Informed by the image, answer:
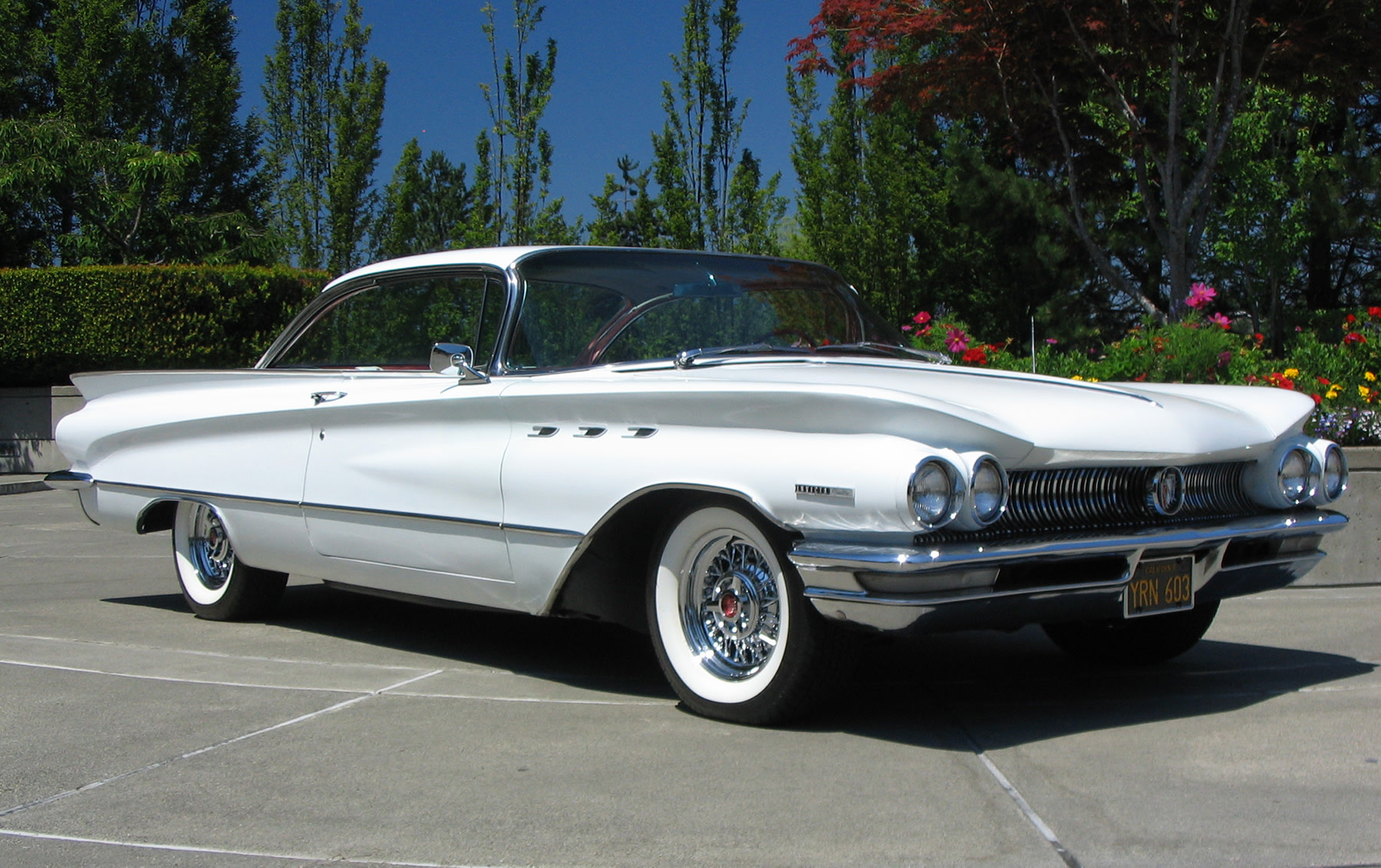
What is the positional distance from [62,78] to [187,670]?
18853 mm

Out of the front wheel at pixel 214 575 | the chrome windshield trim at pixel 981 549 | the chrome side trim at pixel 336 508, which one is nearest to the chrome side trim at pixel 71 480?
the chrome side trim at pixel 336 508

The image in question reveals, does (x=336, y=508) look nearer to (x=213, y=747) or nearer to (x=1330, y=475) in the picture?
(x=213, y=747)

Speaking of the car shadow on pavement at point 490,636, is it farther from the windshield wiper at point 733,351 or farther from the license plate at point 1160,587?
the license plate at point 1160,587

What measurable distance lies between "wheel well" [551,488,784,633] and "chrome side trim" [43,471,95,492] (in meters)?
3.29

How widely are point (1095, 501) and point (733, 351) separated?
1.43 m

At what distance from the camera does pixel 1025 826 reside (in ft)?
11.0

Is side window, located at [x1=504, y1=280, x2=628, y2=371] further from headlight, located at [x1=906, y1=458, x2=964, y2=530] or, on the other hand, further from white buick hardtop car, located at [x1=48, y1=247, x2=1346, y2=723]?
headlight, located at [x1=906, y1=458, x2=964, y2=530]

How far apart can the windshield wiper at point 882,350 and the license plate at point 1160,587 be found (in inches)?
59.0

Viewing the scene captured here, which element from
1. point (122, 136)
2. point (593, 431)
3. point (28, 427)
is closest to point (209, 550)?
point (593, 431)

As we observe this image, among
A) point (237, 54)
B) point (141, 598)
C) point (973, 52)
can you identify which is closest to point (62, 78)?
point (237, 54)

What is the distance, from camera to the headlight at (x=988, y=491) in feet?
12.6

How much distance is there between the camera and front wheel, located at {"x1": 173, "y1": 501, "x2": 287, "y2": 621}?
6.48 m

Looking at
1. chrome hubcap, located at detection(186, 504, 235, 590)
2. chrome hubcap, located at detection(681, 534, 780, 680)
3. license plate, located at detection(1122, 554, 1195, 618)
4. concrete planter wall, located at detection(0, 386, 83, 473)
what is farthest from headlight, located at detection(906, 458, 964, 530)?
concrete planter wall, located at detection(0, 386, 83, 473)

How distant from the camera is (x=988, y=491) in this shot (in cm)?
387
